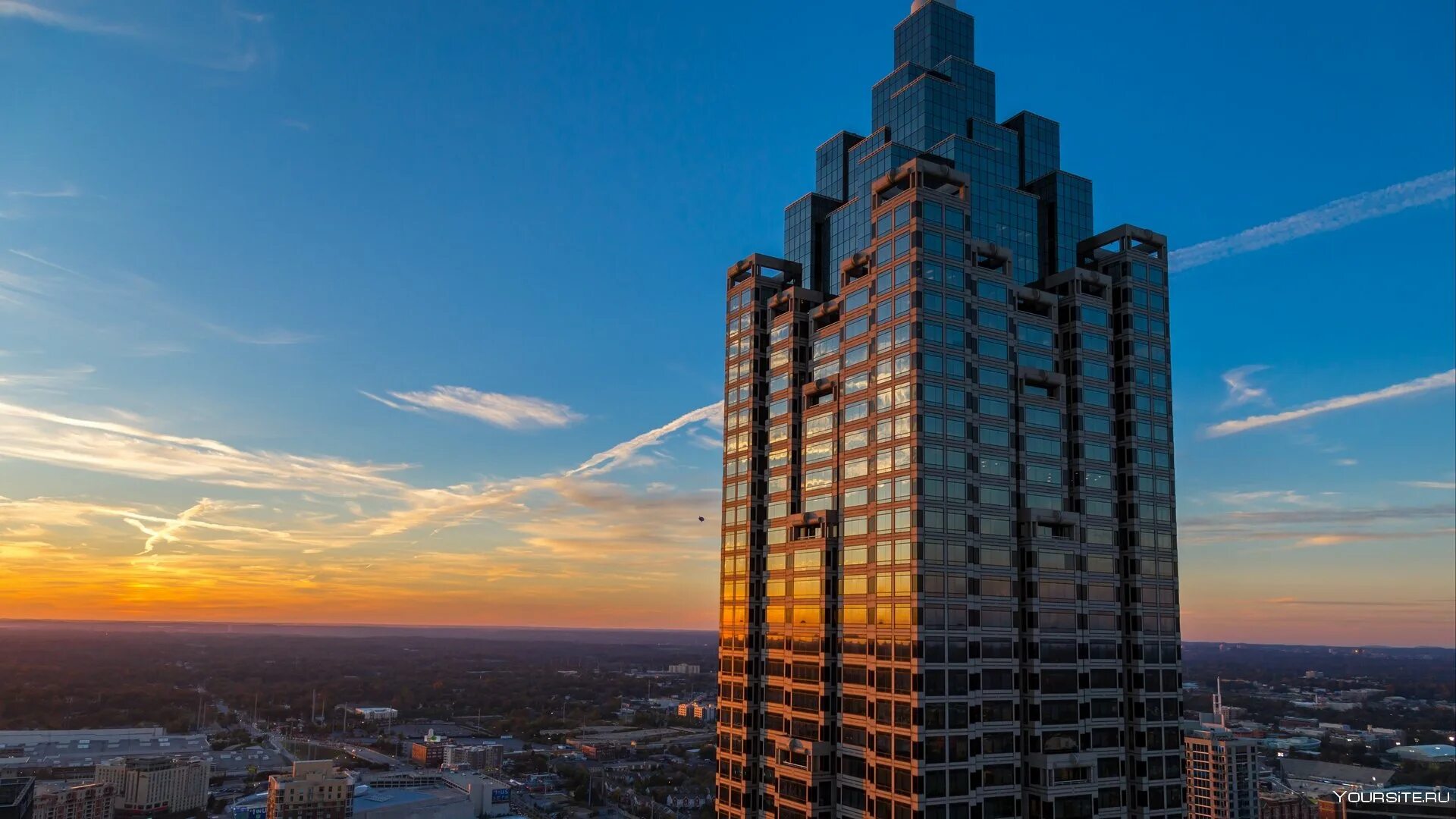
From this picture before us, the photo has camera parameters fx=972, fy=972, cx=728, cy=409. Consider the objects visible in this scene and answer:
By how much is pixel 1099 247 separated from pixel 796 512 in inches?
2231

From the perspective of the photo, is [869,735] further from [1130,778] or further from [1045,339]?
[1045,339]

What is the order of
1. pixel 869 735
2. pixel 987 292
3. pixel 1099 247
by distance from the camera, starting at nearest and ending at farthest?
pixel 869 735, pixel 987 292, pixel 1099 247

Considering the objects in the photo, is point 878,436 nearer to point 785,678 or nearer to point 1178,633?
point 785,678

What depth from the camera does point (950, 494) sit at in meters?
110

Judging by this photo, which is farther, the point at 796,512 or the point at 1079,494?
→ the point at 796,512

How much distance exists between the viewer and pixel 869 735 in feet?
361

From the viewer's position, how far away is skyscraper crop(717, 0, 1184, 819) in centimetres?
10869

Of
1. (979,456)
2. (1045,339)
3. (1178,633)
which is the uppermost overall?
(1045,339)

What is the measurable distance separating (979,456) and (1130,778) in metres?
44.1

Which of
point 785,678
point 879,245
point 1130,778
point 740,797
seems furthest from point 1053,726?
point 879,245

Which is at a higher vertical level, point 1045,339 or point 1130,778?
point 1045,339

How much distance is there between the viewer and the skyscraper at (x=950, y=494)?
357 ft

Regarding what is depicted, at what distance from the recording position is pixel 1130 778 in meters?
118

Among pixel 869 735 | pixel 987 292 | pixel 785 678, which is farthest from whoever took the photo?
pixel 785 678
